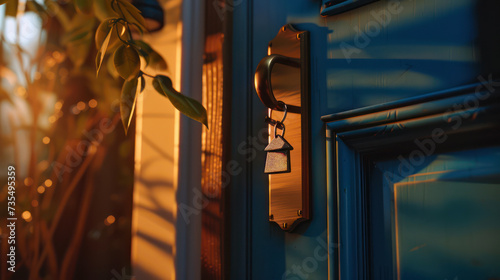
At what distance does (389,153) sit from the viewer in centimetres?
62

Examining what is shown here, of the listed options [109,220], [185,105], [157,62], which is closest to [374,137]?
[185,105]

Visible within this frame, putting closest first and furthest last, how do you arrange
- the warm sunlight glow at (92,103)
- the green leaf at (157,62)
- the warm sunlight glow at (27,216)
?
the green leaf at (157,62) < the warm sunlight glow at (27,216) < the warm sunlight glow at (92,103)

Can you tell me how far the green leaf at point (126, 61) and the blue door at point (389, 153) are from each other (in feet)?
0.76

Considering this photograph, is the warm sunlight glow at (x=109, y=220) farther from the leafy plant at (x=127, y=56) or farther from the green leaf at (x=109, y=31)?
the green leaf at (x=109, y=31)

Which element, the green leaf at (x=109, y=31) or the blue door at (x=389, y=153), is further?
the green leaf at (x=109, y=31)

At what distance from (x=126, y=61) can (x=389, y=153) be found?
397 millimetres

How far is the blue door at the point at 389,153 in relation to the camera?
521mm

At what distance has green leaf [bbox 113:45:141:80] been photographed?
686 millimetres

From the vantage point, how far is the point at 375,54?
64 cm

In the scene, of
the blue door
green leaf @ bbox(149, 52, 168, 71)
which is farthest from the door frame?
green leaf @ bbox(149, 52, 168, 71)

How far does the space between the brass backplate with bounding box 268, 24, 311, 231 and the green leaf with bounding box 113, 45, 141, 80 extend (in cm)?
22

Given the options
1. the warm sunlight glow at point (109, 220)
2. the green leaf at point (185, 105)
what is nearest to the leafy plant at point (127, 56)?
the green leaf at point (185, 105)

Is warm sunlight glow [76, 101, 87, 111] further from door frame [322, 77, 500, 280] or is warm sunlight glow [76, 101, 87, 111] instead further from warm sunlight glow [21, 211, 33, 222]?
door frame [322, 77, 500, 280]

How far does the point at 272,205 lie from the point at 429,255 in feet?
0.88
